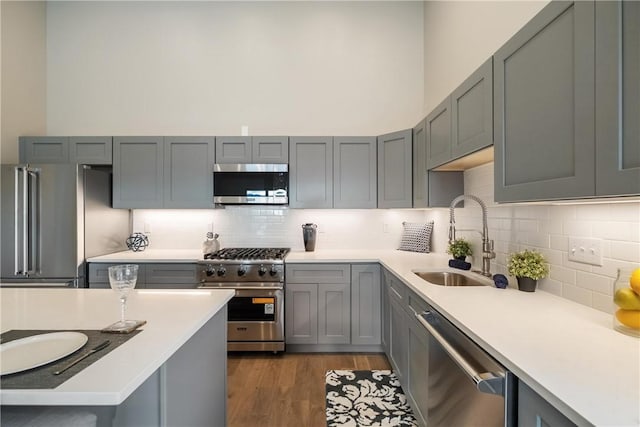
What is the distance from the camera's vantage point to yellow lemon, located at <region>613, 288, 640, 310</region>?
1.00m

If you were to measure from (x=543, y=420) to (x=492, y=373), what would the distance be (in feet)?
0.58

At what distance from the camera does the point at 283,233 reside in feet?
11.4

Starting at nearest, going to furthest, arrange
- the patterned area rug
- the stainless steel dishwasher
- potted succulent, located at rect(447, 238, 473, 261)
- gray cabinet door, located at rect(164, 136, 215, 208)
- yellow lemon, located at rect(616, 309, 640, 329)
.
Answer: the stainless steel dishwasher, yellow lemon, located at rect(616, 309, 640, 329), the patterned area rug, potted succulent, located at rect(447, 238, 473, 261), gray cabinet door, located at rect(164, 136, 215, 208)

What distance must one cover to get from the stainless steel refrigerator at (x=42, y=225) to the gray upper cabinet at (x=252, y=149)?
4.29 feet

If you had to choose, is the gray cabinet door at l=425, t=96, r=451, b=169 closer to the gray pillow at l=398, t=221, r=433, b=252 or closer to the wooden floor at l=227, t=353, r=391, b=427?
the gray pillow at l=398, t=221, r=433, b=252

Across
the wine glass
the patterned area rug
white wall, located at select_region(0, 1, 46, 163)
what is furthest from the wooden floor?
white wall, located at select_region(0, 1, 46, 163)

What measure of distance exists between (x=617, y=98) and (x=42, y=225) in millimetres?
3871

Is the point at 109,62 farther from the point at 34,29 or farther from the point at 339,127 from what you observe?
the point at 339,127

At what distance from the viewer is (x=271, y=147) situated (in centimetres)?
317

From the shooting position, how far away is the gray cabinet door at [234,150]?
317cm

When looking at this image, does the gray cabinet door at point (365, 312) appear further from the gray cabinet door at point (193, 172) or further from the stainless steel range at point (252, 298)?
the gray cabinet door at point (193, 172)

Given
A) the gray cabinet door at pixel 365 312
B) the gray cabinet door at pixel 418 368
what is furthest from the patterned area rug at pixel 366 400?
the gray cabinet door at pixel 365 312

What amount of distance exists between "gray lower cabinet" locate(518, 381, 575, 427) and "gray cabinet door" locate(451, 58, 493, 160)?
1.13 meters

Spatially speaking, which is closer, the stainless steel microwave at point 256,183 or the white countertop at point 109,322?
the white countertop at point 109,322
